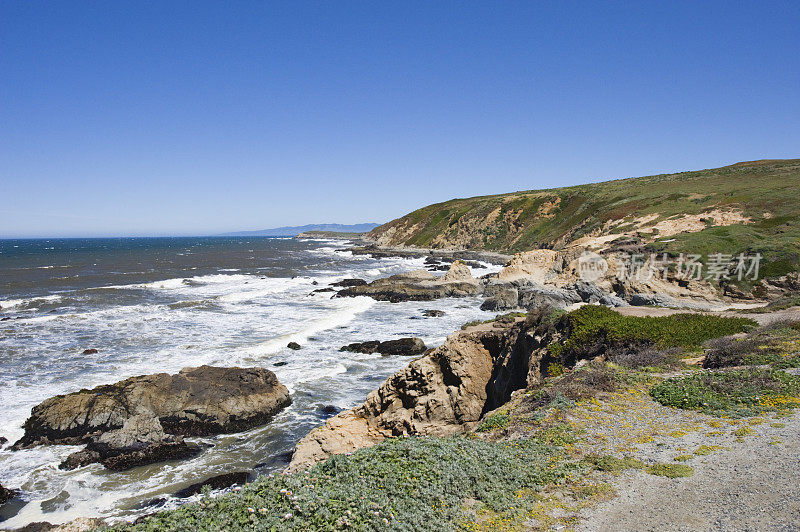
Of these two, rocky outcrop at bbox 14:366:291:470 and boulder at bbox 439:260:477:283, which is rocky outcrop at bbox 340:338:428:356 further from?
boulder at bbox 439:260:477:283

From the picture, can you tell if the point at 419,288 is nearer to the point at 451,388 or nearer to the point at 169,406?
the point at 169,406

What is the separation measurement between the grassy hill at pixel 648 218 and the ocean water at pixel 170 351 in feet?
67.6

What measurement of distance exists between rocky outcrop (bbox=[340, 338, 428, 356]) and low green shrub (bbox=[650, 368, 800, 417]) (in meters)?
15.4

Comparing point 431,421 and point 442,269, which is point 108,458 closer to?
point 431,421

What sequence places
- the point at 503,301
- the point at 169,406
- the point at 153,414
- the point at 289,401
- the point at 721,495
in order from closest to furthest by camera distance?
1. the point at 721,495
2. the point at 153,414
3. the point at 169,406
4. the point at 289,401
5. the point at 503,301

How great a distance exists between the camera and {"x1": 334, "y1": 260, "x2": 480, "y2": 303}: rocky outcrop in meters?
41.6

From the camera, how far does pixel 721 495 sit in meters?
5.99

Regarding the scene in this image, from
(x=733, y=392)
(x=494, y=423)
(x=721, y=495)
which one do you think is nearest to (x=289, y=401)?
(x=494, y=423)

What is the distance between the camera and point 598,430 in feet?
27.6

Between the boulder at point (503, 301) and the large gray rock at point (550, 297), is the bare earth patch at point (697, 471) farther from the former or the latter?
the boulder at point (503, 301)

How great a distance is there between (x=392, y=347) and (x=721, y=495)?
63.3 feet

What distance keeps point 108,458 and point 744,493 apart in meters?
16.4

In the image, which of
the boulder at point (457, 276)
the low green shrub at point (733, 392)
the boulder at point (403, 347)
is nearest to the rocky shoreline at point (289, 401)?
the low green shrub at point (733, 392)

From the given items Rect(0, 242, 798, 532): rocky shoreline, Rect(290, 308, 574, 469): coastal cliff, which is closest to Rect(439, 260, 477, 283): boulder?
Rect(0, 242, 798, 532): rocky shoreline
